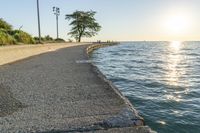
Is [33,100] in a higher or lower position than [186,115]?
higher

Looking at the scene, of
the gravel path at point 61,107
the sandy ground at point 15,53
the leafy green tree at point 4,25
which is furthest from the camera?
the leafy green tree at point 4,25

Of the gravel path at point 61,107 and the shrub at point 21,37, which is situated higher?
the shrub at point 21,37

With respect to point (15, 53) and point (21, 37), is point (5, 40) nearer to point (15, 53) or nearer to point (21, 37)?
point (21, 37)

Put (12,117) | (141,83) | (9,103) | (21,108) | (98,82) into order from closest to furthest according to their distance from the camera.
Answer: (12,117) < (21,108) < (9,103) < (98,82) < (141,83)

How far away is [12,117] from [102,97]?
2.82 m

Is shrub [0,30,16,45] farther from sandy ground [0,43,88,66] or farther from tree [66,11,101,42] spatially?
tree [66,11,101,42]

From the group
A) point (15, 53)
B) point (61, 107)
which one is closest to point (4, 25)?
point (15, 53)

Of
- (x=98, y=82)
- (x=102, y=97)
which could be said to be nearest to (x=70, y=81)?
(x=98, y=82)

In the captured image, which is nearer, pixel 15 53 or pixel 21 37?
pixel 15 53

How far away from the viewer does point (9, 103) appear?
8.48 metres

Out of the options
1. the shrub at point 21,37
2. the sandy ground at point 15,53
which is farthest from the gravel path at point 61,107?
the shrub at point 21,37

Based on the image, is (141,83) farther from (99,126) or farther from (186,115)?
(99,126)

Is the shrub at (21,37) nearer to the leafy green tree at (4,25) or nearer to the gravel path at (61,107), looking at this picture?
the leafy green tree at (4,25)

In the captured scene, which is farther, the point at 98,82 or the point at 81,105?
the point at 98,82
